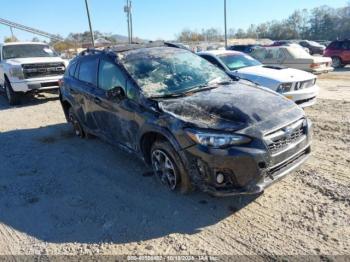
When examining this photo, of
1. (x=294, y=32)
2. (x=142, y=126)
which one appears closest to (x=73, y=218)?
(x=142, y=126)

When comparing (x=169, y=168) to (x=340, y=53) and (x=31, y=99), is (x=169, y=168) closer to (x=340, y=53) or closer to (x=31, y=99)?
(x=31, y=99)

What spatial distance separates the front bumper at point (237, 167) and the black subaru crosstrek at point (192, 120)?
1 centimetres

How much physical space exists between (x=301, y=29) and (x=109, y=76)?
10406 centimetres

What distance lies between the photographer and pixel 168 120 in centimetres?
387

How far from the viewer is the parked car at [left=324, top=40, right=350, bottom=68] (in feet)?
63.8

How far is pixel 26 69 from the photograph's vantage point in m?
10.6

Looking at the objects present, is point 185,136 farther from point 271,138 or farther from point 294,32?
point 294,32

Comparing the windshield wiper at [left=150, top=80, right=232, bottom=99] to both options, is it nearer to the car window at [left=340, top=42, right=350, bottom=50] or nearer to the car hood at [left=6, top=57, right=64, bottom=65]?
the car hood at [left=6, top=57, right=64, bottom=65]

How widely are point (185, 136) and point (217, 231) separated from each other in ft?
3.45

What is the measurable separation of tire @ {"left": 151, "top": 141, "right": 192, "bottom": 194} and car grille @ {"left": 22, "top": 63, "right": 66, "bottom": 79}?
7.98 meters

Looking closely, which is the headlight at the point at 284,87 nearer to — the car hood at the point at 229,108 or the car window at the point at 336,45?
the car hood at the point at 229,108

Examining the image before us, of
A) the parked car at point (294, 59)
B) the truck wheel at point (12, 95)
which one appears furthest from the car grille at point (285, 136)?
the parked car at point (294, 59)

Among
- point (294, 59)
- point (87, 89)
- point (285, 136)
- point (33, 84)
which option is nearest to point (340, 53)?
point (294, 59)

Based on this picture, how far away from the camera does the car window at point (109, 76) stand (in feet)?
15.6
